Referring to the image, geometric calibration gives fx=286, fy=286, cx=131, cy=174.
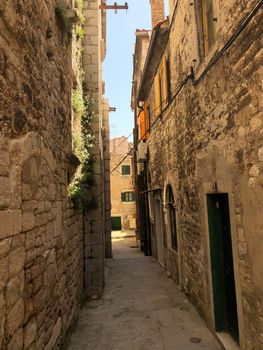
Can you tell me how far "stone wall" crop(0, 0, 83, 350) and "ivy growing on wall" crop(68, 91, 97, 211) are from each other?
1.22 meters

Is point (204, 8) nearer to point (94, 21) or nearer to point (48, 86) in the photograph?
point (48, 86)

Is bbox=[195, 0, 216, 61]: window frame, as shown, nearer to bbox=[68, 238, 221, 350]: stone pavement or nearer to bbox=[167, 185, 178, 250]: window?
bbox=[167, 185, 178, 250]: window

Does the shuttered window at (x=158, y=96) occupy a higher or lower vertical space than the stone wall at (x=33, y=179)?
higher

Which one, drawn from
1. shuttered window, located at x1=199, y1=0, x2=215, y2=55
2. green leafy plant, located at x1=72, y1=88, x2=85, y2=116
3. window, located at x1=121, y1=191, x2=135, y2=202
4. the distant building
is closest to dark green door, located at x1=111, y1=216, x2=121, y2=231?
the distant building

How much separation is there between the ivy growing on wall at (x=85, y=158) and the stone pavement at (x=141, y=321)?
206 cm

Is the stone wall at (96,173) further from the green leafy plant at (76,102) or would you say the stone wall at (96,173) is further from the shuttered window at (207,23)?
the shuttered window at (207,23)

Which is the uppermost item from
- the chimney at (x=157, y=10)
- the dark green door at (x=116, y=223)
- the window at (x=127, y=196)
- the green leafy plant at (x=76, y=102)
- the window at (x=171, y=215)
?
the chimney at (x=157, y=10)

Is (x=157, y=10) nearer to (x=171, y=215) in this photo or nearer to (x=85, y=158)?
(x=85, y=158)

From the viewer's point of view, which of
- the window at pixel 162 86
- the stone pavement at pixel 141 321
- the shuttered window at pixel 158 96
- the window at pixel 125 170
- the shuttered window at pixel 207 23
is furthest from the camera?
the window at pixel 125 170

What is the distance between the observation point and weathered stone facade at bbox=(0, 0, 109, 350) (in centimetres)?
227

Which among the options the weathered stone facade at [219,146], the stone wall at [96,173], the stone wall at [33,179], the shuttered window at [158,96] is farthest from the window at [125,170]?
the stone wall at [33,179]

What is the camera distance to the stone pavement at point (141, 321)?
4.16m

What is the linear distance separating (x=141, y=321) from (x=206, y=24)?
→ 198 inches

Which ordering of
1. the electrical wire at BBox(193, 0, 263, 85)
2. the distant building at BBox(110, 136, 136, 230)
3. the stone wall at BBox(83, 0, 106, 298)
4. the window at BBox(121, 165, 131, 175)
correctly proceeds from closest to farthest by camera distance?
the electrical wire at BBox(193, 0, 263, 85)
the stone wall at BBox(83, 0, 106, 298)
the distant building at BBox(110, 136, 136, 230)
the window at BBox(121, 165, 131, 175)
